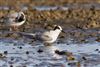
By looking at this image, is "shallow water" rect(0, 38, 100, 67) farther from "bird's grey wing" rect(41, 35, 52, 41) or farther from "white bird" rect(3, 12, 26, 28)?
"white bird" rect(3, 12, 26, 28)

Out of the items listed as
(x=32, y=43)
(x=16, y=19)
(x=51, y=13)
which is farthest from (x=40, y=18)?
(x=32, y=43)

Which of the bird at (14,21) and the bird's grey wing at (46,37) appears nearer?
the bird's grey wing at (46,37)

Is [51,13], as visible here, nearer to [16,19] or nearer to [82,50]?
[16,19]

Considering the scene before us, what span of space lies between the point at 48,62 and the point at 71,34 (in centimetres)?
621

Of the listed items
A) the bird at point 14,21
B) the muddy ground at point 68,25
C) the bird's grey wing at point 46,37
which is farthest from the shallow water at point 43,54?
the bird at point 14,21

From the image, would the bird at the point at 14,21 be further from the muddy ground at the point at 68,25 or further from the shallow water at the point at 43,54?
the shallow water at the point at 43,54

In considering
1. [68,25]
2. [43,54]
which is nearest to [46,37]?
[43,54]

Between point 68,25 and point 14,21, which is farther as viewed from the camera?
point 68,25

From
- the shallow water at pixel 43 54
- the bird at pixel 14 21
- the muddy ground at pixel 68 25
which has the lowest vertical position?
the muddy ground at pixel 68 25

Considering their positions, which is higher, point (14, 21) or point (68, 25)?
point (14, 21)

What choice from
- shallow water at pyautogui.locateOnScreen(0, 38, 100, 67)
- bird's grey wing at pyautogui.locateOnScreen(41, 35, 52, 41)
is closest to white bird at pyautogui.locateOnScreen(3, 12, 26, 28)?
shallow water at pyautogui.locateOnScreen(0, 38, 100, 67)

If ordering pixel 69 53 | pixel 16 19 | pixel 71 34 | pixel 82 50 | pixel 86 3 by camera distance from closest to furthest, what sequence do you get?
1. pixel 69 53
2. pixel 82 50
3. pixel 71 34
4. pixel 16 19
5. pixel 86 3

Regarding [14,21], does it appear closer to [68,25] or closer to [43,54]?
[68,25]

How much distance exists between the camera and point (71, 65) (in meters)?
14.0
